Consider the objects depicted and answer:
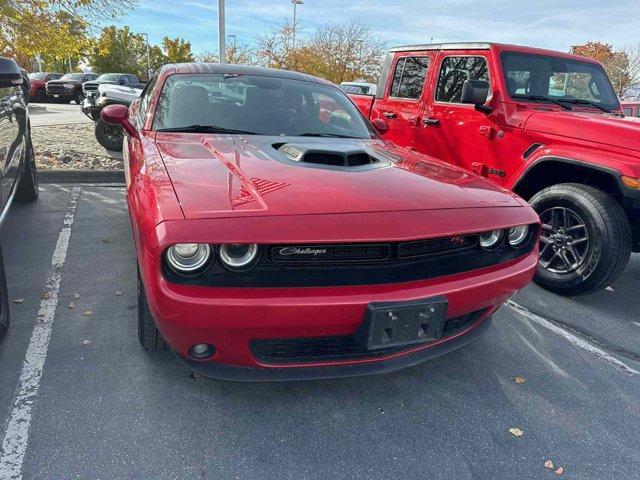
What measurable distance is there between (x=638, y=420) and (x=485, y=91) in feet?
8.97

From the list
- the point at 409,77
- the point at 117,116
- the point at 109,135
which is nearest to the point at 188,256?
the point at 117,116

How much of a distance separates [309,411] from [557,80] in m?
3.97

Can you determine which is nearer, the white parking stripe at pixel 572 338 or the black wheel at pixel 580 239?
the white parking stripe at pixel 572 338

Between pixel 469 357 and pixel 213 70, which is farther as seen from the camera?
pixel 213 70

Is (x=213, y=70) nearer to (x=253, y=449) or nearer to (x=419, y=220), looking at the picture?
(x=419, y=220)

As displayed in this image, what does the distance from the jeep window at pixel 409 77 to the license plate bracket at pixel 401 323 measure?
11.5 feet

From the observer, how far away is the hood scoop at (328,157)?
245 centimetres

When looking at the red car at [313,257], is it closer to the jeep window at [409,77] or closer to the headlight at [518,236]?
the headlight at [518,236]

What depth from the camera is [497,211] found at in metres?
2.23

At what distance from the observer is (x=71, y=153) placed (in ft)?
25.5

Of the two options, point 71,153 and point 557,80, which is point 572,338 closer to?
point 557,80

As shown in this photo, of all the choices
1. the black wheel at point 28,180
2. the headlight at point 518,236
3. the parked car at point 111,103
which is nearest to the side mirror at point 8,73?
the black wheel at point 28,180

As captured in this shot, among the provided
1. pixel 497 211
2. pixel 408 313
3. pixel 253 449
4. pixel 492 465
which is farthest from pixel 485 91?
pixel 253 449

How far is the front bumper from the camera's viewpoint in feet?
5.78
